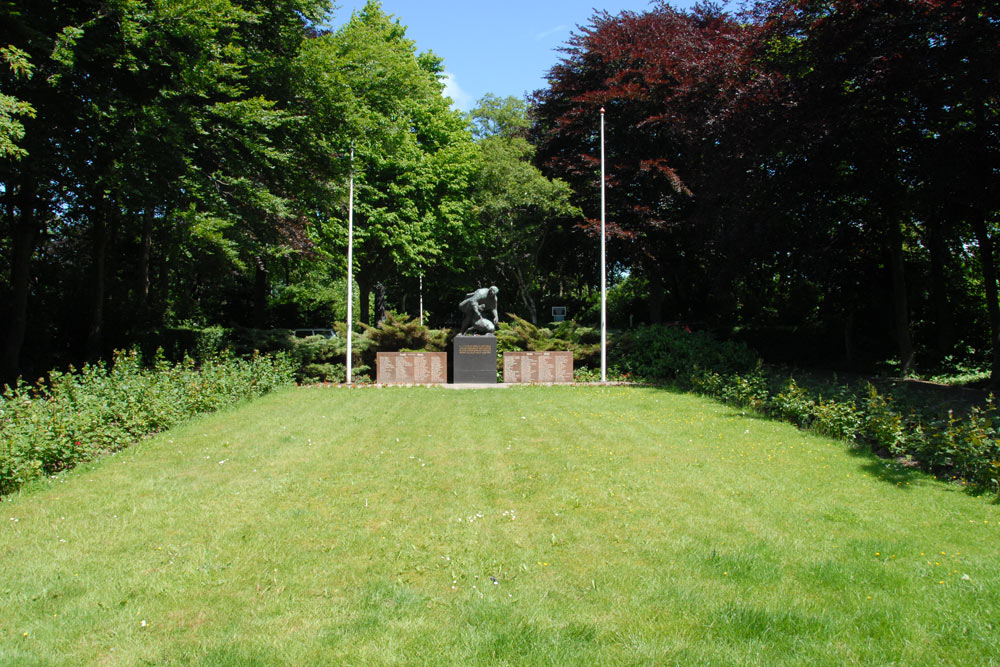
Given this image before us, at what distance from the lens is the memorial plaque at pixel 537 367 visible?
18.5 m

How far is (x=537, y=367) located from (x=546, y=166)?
10.3m

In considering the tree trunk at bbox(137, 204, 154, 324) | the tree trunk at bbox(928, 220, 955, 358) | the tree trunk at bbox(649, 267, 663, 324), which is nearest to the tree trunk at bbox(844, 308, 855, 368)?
the tree trunk at bbox(928, 220, 955, 358)

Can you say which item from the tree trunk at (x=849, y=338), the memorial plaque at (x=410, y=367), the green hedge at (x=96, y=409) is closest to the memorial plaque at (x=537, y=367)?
the memorial plaque at (x=410, y=367)

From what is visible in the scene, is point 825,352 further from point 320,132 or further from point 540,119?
point 320,132

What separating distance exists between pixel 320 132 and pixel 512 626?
579 inches

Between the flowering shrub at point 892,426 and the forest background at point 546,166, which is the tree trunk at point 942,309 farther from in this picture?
the flowering shrub at point 892,426

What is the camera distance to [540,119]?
26391 mm

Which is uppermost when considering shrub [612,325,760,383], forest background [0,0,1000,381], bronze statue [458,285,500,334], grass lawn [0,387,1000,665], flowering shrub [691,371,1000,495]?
forest background [0,0,1000,381]

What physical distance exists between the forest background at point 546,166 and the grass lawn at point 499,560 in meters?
6.43

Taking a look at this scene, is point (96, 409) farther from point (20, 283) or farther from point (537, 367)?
point (537, 367)

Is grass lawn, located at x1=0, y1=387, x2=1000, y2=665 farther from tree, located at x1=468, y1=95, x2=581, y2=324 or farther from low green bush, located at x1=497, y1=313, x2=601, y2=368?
tree, located at x1=468, y1=95, x2=581, y2=324

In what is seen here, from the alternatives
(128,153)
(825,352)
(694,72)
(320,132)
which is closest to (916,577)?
(128,153)

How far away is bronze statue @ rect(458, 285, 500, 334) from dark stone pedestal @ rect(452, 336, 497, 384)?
68 centimetres

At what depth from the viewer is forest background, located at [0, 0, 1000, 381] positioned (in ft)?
38.7
